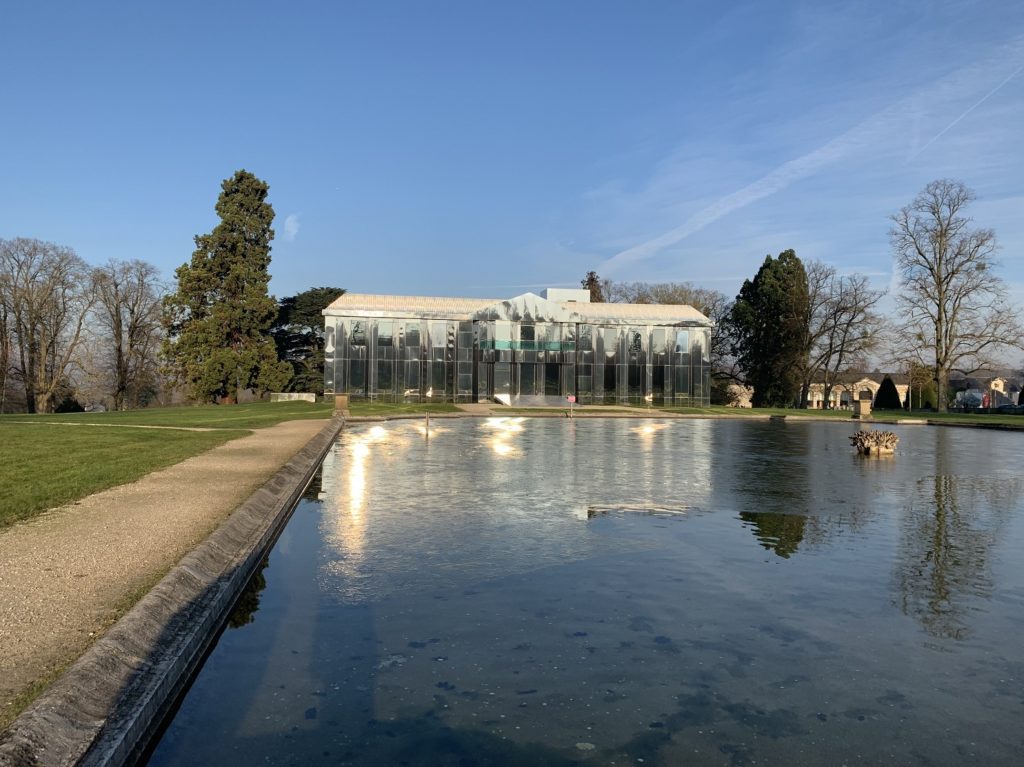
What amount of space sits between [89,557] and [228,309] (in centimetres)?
4859

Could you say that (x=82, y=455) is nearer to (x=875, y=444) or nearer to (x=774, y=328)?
(x=875, y=444)

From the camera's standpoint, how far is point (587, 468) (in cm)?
1764

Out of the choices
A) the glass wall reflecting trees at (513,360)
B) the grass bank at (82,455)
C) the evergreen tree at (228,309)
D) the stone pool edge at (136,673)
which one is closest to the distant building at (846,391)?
the glass wall reflecting trees at (513,360)

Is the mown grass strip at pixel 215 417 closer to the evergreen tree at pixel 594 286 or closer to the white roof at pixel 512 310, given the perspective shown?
the white roof at pixel 512 310

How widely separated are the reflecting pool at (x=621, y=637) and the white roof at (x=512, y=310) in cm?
4312

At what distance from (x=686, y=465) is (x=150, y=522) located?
13.0 m

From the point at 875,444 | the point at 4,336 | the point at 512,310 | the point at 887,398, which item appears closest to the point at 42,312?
the point at 4,336

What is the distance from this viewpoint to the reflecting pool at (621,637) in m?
4.39

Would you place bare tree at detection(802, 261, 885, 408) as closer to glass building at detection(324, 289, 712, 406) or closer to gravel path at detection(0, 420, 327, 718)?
glass building at detection(324, 289, 712, 406)

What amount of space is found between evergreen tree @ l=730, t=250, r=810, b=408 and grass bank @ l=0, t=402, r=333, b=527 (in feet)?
165

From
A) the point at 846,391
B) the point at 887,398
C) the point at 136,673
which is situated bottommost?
the point at 136,673

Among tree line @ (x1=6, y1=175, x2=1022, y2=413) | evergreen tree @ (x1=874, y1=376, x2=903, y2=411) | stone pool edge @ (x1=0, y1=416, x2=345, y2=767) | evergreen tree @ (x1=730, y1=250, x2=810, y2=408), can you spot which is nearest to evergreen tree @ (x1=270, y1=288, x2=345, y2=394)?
tree line @ (x1=6, y1=175, x2=1022, y2=413)

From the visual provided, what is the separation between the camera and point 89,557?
24.1ft

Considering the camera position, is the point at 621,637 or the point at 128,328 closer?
the point at 621,637
